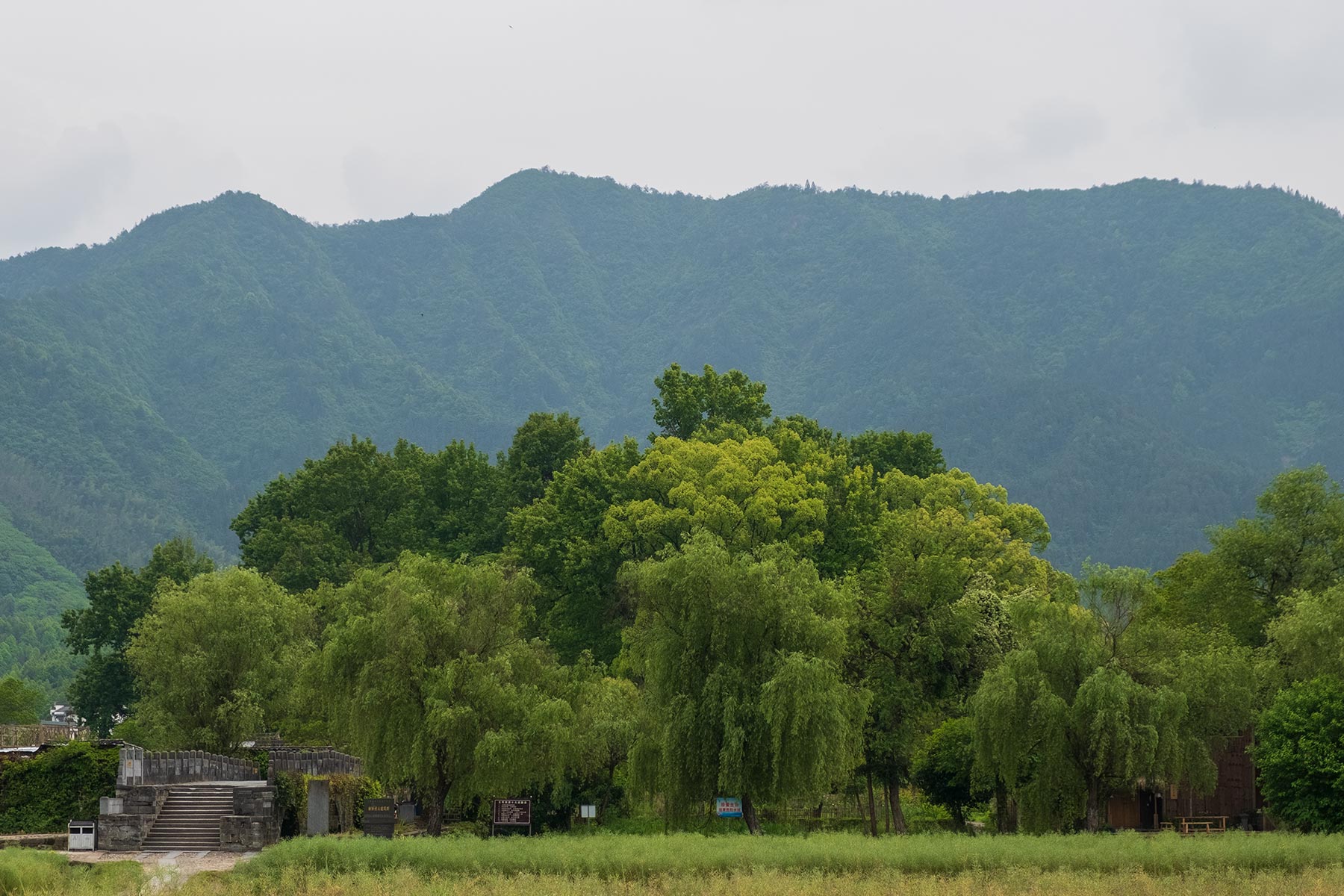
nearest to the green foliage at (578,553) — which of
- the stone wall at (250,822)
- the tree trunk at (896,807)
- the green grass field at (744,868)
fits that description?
the tree trunk at (896,807)

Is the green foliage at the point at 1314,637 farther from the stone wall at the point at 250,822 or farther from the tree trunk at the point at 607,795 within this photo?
the stone wall at the point at 250,822

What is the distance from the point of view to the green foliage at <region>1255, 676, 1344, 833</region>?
42844mm

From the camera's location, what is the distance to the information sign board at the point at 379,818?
151 feet

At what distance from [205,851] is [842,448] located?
164 ft

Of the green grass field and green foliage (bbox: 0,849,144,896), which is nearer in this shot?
the green grass field

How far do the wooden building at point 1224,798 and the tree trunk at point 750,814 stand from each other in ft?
44.8

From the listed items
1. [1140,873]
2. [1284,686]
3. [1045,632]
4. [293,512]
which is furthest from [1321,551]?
[293,512]

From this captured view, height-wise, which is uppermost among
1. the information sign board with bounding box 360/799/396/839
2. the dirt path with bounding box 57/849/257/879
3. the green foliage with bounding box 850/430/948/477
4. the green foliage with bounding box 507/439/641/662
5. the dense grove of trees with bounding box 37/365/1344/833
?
the green foliage with bounding box 850/430/948/477

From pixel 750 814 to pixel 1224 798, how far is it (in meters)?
18.9

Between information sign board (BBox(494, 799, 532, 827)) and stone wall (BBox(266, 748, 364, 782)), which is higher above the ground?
stone wall (BBox(266, 748, 364, 782))

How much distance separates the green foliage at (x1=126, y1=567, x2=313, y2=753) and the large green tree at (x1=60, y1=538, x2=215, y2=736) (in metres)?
22.0

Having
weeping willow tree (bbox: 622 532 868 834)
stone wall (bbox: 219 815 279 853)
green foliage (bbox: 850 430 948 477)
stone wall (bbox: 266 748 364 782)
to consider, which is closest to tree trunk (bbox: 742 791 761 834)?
weeping willow tree (bbox: 622 532 868 834)

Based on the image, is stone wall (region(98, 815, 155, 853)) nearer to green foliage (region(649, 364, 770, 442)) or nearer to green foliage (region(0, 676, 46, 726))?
green foliage (region(649, 364, 770, 442))

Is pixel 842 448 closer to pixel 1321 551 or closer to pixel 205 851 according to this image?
pixel 1321 551
